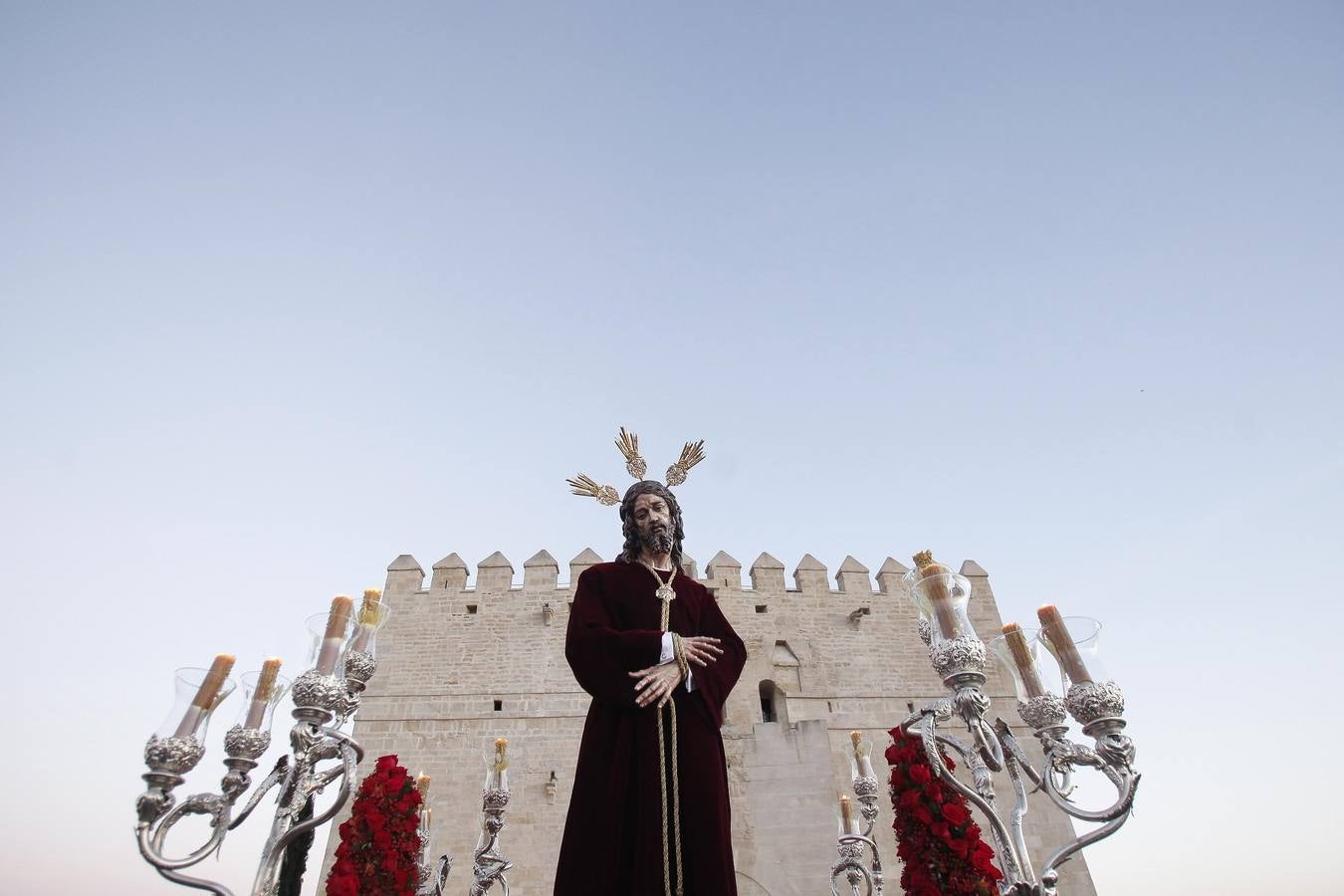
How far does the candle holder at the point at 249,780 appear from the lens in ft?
11.5

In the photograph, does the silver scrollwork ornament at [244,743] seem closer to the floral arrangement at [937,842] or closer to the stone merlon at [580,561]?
the floral arrangement at [937,842]

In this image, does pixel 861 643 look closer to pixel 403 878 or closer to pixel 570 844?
pixel 403 878

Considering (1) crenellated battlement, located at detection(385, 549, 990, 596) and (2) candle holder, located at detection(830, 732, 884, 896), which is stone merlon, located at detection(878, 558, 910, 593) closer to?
(1) crenellated battlement, located at detection(385, 549, 990, 596)

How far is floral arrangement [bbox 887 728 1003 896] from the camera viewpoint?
13.1 ft

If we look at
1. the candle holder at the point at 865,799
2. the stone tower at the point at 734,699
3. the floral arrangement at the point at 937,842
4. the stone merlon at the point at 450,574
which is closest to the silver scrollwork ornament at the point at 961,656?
the floral arrangement at the point at 937,842

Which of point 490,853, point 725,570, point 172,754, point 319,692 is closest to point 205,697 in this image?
point 172,754

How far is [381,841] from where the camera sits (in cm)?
578

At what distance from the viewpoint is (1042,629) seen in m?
3.95

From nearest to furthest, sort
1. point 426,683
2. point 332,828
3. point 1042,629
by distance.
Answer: point 1042,629, point 332,828, point 426,683

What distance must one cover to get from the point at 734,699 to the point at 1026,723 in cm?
1002

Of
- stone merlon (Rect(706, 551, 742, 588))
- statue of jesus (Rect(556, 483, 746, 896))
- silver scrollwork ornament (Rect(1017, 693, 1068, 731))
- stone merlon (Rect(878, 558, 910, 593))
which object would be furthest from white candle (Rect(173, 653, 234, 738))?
stone merlon (Rect(878, 558, 910, 593))

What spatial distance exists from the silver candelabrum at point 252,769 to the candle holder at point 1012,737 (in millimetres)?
3053

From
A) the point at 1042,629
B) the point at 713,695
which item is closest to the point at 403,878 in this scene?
the point at 713,695

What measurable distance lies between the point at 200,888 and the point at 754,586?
Answer: 481 inches
